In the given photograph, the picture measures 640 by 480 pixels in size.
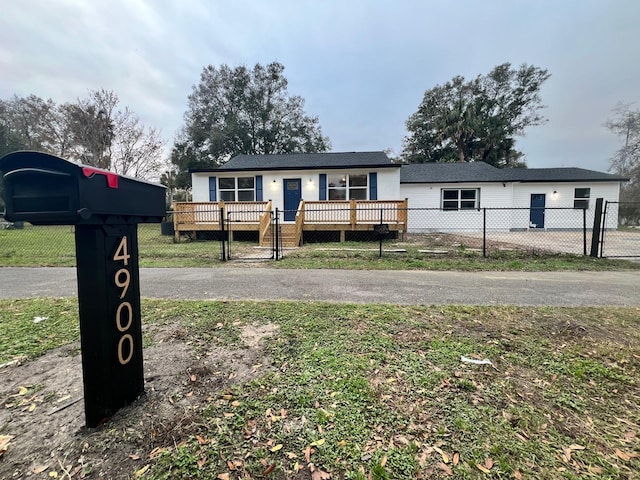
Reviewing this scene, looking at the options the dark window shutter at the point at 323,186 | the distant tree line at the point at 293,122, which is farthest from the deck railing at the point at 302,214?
the distant tree line at the point at 293,122

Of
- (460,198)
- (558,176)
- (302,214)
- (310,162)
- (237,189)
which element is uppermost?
(310,162)

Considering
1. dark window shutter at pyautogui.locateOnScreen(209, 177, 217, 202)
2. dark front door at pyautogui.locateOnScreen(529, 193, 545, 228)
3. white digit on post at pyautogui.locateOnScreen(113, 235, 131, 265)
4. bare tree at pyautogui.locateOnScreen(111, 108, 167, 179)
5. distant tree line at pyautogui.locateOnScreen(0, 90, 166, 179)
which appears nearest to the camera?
white digit on post at pyautogui.locateOnScreen(113, 235, 131, 265)

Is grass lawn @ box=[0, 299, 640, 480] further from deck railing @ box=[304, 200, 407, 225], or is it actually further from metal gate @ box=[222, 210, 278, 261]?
deck railing @ box=[304, 200, 407, 225]

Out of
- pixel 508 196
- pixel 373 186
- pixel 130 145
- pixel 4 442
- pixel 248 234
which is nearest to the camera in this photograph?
pixel 4 442

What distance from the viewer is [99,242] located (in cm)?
169

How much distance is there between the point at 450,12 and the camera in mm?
15727

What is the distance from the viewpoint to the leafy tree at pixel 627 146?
90.2 ft

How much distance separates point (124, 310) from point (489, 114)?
35.4m

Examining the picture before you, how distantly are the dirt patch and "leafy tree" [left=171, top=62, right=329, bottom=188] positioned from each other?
29.1 metres

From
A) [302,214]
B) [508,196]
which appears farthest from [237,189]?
[508,196]

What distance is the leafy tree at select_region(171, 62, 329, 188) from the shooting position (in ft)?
95.1

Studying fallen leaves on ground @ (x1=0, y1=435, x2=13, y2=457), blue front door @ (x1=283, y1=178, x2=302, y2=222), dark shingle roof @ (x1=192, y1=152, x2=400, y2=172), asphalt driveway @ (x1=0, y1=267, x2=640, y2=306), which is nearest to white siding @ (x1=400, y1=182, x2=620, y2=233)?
dark shingle roof @ (x1=192, y1=152, x2=400, y2=172)

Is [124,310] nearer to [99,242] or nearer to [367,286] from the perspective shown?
[99,242]

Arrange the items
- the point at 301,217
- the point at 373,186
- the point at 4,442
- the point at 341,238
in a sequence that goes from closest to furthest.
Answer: the point at 4,442 < the point at 301,217 < the point at 341,238 < the point at 373,186
